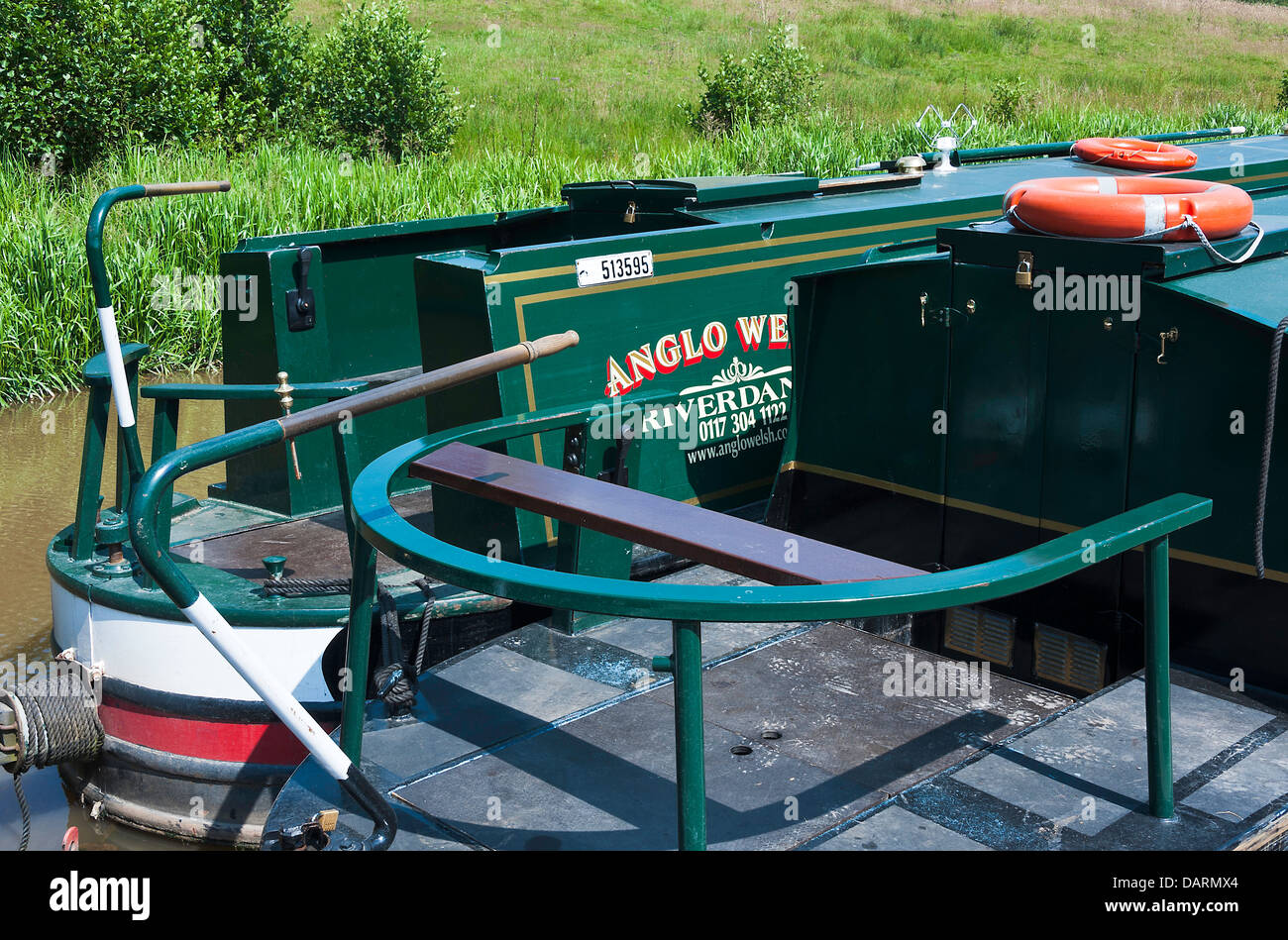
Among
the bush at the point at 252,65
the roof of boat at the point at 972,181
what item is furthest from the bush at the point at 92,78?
the roof of boat at the point at 972,181

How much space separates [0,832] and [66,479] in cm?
413

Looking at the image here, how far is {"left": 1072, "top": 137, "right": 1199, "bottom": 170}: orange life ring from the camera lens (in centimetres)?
718

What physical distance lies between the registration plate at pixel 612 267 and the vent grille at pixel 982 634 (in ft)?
6.00

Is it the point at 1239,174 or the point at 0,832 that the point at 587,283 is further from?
the point at 1239,174

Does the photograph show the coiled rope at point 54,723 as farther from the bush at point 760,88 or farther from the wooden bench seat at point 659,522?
the bush at point 760,88

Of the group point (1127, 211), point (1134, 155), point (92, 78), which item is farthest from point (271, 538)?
point (92, 78)

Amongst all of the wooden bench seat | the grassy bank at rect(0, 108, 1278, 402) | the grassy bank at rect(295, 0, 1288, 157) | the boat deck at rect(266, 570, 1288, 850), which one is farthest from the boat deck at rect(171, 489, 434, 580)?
the grassy bank at rect(295, 0, 1288, 157)

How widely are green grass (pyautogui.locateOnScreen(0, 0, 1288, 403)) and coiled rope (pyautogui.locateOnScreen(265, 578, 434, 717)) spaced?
21.9 feet

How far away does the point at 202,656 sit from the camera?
184 inches

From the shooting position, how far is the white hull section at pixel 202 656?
15.3 ft

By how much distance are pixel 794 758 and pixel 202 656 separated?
87.6 inches

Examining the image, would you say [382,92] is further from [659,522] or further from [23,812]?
[659,522]

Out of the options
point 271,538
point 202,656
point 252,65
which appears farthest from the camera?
point 252,65

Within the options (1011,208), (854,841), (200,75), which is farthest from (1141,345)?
(200,75)
